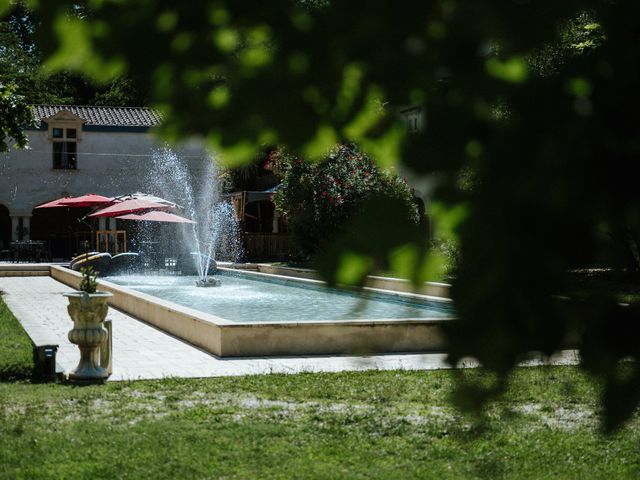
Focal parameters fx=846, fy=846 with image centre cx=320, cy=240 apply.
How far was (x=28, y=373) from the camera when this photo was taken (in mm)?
8062

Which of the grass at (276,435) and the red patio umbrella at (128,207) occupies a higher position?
the red patio umbrella at (128,207)

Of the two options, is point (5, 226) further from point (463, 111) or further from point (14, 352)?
point (463, 111)

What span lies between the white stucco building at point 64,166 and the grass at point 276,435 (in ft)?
92.0

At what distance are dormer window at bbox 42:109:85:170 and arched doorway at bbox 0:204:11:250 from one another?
2.84 metres

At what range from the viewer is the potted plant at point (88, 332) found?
780 centimetres

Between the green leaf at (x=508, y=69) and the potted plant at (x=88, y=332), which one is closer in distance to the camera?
the green leaf at (x=508, y=69)

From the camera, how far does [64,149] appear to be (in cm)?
3544

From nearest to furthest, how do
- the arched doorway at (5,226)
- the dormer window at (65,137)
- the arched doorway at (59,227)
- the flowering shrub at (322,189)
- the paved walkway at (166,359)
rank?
the paved walkway at (166,359)
the flowering shrub at (322,189)
the arched doorway at (59,227)
the dormer window at (65,137)
the arched doorway at (5,226)

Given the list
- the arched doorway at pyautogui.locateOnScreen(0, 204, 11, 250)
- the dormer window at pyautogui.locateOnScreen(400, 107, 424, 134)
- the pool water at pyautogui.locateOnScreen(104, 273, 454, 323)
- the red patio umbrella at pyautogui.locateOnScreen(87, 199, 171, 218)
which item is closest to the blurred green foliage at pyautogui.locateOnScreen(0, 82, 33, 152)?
the pool water at pyautogui.locateOnScreen(104, 273, 454, 323)

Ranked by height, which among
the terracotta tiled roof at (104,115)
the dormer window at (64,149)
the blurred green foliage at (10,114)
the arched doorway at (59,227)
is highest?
the terracotta tiled roof at (104,115)

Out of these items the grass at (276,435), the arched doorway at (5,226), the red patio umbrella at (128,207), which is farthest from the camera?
the arched doorway at (5,226)

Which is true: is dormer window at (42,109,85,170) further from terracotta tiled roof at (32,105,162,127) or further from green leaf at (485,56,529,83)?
green leaf at (485,56,529,83)

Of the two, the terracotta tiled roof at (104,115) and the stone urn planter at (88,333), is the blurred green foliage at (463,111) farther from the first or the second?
the terracotta tiled roof at (104,115)

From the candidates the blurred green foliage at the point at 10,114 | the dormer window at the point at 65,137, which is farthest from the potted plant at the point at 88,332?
the dormer window at the point at 65,137
